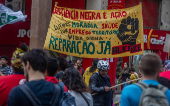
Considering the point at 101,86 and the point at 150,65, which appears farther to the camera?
the point at 101,86

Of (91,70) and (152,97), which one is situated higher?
(152,97)

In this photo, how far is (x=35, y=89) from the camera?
8.03ft

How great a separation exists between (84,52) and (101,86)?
1291mm

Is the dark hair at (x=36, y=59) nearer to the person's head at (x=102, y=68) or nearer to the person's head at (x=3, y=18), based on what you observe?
the person's head at (x=102, y=68)

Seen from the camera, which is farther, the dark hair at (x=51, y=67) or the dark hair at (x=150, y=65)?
the dark hair at (x=51, y=67)

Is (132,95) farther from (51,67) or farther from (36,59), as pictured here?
(51,67)

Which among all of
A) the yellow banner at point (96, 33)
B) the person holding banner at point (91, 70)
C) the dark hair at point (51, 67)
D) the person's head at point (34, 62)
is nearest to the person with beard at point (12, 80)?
the dark hair at point (51, 67)

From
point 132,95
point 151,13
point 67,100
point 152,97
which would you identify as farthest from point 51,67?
point 151,13

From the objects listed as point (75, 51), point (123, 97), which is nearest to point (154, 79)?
point (123, 97)

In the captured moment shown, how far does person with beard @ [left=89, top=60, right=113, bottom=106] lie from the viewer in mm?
5445

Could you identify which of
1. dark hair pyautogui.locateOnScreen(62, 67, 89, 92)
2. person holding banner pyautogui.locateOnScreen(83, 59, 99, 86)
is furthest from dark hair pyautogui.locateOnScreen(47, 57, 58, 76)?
person holding banner pyautogui.locateOnScreen(83, 59, 99, 86)

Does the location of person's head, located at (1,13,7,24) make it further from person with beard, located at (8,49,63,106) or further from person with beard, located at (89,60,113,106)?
person with beard, located at (8,49,63,106)

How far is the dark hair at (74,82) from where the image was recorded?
3992 millimetres

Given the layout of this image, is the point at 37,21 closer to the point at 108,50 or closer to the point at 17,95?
the point at 108,50
